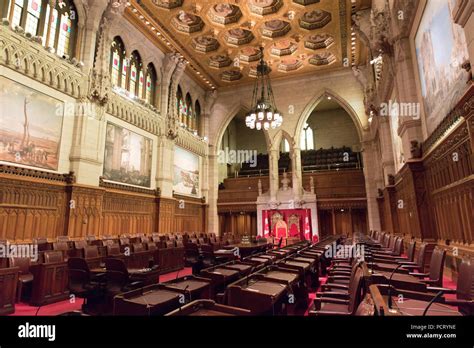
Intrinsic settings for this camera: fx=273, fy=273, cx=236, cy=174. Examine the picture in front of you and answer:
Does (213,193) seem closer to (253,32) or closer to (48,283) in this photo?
(253,32)

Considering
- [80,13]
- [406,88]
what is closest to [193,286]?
[406,88]

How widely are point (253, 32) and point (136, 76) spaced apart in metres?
6.38

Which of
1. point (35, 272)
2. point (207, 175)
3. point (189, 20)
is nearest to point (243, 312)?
point (35, 272)

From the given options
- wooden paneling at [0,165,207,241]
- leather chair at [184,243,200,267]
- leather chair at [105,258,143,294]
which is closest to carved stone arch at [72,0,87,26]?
wooden paneling at [0,165,207,241]

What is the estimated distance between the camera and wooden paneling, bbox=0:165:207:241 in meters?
7.66

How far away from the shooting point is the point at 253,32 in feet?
46.4

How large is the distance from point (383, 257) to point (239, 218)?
1425cm

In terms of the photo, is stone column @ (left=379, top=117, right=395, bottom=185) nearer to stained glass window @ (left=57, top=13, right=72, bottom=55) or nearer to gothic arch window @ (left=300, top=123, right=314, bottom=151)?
stained glass window @ (left=57, top=13, right=72, bottom=55)

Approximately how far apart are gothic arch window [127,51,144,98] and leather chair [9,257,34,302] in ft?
31.4

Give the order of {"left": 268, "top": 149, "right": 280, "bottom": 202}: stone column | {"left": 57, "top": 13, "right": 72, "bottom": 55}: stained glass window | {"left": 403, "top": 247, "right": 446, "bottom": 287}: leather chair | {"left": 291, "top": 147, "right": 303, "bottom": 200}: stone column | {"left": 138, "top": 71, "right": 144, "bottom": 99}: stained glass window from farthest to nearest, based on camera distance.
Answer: {"left": 268, "top": 149, "right": 280, "bottom": 202}: stone column → {"left": 291, "top": 147, "right": 303, "bottom": 200}: stone column → {"left": 138, "top": 71, "right": 144, "bottom": 99}: stained glass window → {"left": 57, "top": 13, "right": 72, "bottom": 55}: stained glass window → {"left": 403, "top": 247, "right": 446, "bottom": 287}: leather chair

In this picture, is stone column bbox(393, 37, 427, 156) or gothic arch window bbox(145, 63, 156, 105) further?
gothic arch window bbox(145, 63, 156, 105)

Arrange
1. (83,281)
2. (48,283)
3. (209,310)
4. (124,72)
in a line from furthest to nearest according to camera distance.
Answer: (124,72) → (48,283) → (83,281) → (209,310)

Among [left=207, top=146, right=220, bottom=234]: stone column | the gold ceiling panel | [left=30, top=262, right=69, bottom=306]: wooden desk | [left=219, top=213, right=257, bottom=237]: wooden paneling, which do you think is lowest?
[left=30, top=262, right=69, bottom=306]: wooden desk

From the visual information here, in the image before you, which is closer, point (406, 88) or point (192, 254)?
point (406, 88)
